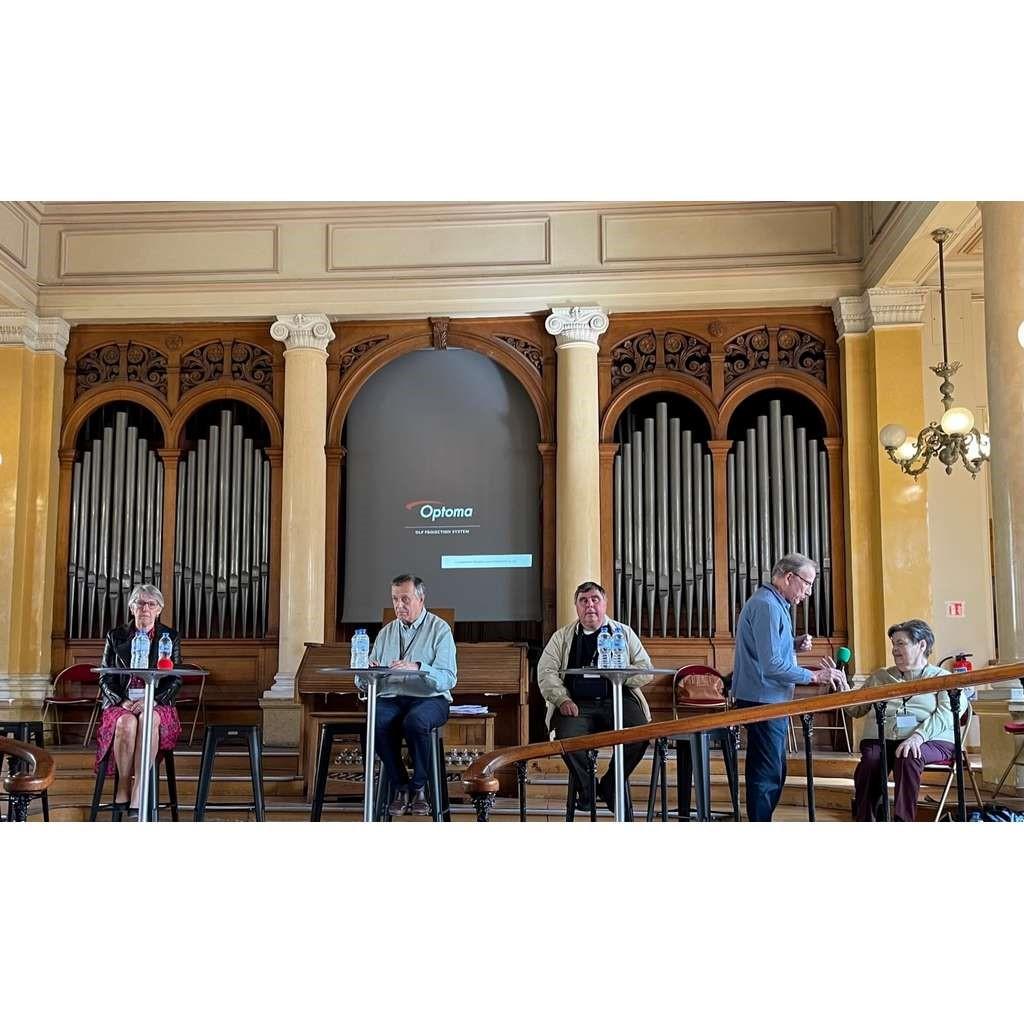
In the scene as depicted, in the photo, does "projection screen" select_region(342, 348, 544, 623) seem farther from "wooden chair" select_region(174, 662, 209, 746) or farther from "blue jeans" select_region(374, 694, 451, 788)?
"blue jeans" select_region(374, 694, 451, 788)

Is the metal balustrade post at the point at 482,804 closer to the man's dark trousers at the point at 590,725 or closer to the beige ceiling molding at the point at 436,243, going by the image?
the man's dark trousers at the point at 590,725

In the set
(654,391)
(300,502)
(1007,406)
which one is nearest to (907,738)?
(1007,406)

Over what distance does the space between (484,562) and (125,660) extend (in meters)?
3.45

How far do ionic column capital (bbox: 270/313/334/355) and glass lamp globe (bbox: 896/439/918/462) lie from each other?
428 cm

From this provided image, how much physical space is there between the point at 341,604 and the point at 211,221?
311cm

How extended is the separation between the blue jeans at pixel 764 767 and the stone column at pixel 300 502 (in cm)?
455

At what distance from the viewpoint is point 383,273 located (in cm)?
989

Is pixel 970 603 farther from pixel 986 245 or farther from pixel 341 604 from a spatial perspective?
pixel 341 604

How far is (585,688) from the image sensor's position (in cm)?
677

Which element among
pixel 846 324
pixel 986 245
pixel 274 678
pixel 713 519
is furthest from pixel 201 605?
pixel 986 245

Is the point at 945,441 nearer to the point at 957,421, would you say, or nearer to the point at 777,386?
the point at 957,421

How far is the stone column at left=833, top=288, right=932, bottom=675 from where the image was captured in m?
9.17

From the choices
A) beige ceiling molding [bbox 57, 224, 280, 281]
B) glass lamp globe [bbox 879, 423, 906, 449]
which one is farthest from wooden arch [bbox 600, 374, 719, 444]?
beige ceiling molding [bbox 57, 224, 280, 281]
